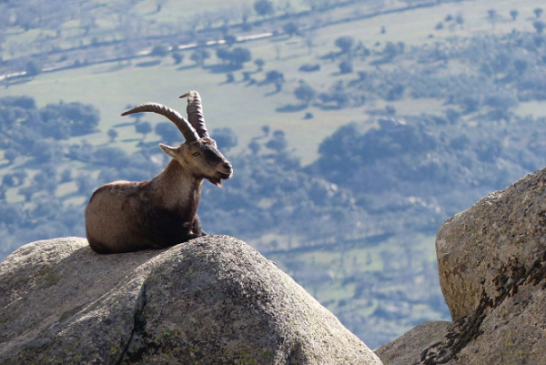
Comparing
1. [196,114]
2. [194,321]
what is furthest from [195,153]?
[194,321]

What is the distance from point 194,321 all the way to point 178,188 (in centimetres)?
599

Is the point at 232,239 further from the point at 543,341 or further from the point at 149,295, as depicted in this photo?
the point at 543,341

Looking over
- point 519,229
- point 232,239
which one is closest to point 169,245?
point 232,239

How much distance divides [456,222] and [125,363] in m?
6.49

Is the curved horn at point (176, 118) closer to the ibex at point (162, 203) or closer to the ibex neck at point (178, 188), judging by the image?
the ibex at point (162, 203)

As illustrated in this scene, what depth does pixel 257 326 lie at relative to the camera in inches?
512

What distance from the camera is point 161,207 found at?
18438 mm

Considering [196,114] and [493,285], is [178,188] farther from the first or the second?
[493,285]

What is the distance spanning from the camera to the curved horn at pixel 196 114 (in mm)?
19422

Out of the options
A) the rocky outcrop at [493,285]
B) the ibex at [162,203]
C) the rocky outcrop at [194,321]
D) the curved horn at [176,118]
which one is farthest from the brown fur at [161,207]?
the rocky outcrop at [493,285]

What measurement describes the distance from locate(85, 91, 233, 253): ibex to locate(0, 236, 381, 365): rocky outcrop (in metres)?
3.23

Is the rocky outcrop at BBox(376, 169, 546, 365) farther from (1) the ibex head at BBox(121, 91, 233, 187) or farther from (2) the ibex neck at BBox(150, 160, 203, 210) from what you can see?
(2) the ibex neck at BBox(150, 160, 203, 210)

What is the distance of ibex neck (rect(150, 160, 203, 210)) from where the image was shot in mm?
18516

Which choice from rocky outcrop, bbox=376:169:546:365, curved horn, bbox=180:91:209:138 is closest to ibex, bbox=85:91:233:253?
curved horn, bbox=180:91:209:138
